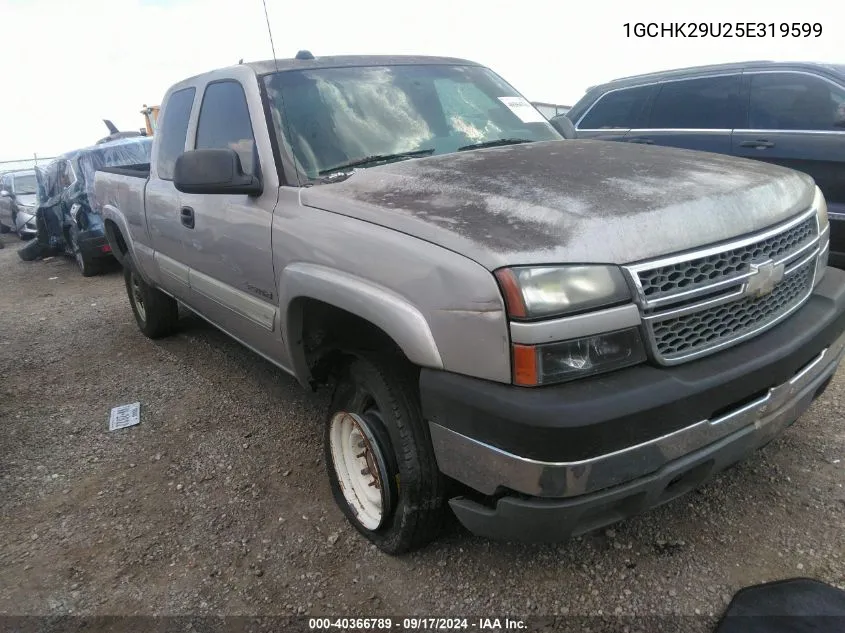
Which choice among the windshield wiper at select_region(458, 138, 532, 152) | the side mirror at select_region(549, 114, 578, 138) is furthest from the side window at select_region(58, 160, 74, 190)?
the windshield wiper at select_region(458, 138, 532, 152)

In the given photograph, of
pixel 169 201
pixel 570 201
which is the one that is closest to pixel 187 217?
pixel 169 201

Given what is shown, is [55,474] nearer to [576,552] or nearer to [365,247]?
[365,247]

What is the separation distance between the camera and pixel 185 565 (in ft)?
8.55

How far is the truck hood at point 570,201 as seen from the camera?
5.90ft

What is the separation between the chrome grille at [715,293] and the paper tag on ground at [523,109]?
1.64 m

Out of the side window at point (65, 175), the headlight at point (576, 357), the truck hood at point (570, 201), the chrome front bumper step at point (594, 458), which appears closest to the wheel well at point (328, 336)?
the truck hood at point (570, 201)

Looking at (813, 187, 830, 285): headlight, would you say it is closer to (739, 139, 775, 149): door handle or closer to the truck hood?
the truck hood

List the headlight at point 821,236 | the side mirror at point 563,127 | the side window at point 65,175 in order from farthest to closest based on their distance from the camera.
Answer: the side window at point 65,175, the side mirror at point 563,127, the headlight at point 821,236

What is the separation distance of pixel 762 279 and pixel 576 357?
73 centimetres

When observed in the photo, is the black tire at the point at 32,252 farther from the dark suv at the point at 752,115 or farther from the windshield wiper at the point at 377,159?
the windshield wiper at the point at 377,159

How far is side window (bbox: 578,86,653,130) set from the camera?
600 centimetres

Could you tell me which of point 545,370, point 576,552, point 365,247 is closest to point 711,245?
point 545,370

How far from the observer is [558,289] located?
1.72 metres

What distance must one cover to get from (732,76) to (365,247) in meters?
4.65
